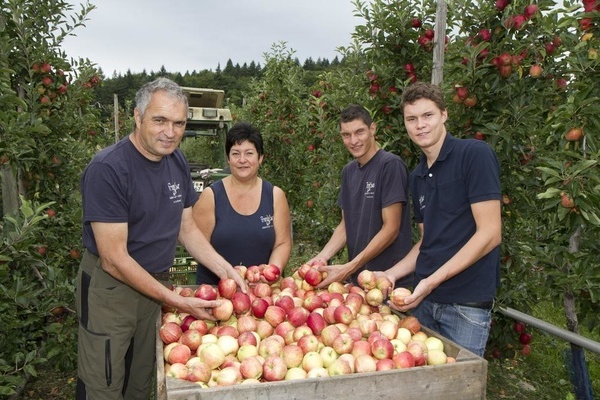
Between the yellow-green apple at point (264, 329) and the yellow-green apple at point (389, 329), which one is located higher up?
the yellow-green apple at point (389, 329)

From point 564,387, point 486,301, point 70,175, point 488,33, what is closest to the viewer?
point 486,301

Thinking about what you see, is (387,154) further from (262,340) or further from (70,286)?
(70,286)

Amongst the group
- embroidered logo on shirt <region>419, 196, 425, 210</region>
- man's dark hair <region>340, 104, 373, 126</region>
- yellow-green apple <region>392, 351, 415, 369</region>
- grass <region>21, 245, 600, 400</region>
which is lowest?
grass <region>21, 245, 600, 400</region>

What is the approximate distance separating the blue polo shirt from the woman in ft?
3.73

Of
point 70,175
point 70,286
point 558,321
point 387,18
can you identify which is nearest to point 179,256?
point 70,175

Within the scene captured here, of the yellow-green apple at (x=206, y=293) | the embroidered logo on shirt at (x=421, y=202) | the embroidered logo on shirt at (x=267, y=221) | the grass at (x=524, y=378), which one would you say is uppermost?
the embroidered logo on shirt at (x=421, y=202)

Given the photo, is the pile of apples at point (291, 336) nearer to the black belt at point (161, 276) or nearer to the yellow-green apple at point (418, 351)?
the yellow-green apple at point (418, 351)

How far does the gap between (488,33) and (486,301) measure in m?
2.07

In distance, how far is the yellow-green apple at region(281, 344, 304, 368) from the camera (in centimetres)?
206

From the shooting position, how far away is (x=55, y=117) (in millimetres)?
4598

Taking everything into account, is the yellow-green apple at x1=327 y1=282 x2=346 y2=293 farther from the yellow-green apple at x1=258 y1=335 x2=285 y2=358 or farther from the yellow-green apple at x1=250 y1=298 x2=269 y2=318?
the yellow-green apple at x1=258 y1=335 x2=285 y2=358

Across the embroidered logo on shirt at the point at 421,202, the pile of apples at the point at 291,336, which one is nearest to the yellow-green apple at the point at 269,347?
the pile of apples at the point at 291,336

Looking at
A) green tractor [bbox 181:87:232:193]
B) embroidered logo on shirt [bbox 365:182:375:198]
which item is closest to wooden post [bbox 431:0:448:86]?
embroidered logo on shirt [bbox 365:182:375:198]

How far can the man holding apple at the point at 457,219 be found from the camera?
2387mm
